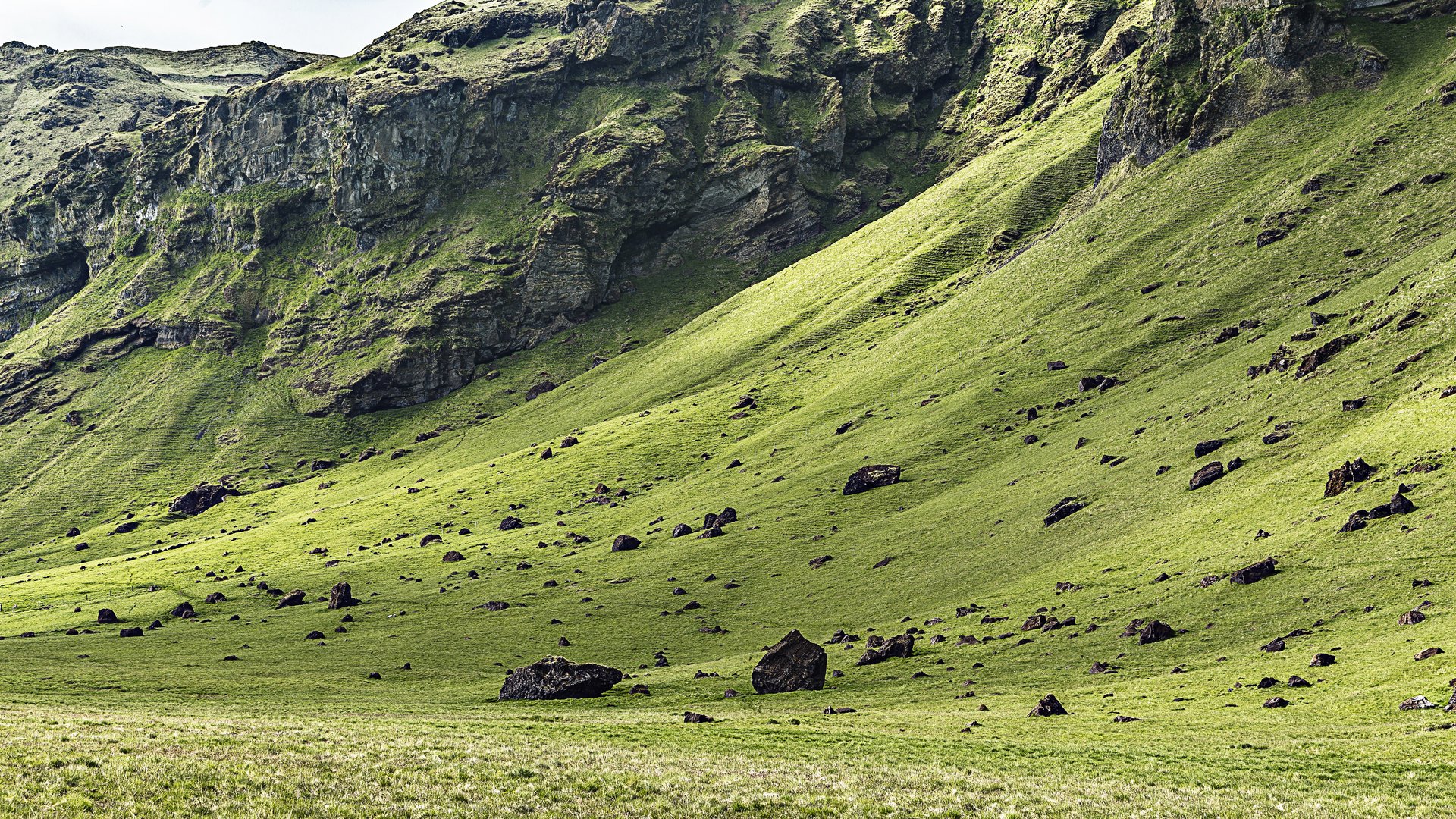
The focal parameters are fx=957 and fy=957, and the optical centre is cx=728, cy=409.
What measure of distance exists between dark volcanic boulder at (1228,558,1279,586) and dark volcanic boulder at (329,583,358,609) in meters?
104

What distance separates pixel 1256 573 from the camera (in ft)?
242

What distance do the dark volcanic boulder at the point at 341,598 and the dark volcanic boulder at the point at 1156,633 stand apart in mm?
98259

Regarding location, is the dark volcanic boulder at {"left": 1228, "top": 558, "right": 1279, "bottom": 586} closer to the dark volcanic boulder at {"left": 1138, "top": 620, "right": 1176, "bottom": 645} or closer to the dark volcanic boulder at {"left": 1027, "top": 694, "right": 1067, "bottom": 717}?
the dark volcanic boulder at {"left": 1138, "top": 620, "right": 1176, "bottom": 645}

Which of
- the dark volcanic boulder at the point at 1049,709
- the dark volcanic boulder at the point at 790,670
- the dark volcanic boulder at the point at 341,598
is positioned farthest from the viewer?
the dark volcanic boulder at the point at 341,598

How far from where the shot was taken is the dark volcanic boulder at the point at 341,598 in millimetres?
126250

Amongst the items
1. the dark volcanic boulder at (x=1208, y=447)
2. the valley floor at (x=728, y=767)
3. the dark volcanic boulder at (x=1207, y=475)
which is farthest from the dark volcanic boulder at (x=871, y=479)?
the valley floor at (x=728, y=767)

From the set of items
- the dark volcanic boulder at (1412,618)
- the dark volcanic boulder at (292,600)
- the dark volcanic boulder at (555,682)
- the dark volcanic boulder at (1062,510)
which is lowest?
the dark volcanic boulder at (1062,510)

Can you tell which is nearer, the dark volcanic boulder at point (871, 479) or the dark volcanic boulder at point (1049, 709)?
the dark volcanic boulder at point (1049, 709)

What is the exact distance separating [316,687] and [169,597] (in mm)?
78992

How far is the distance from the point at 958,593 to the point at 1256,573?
96.9 feet

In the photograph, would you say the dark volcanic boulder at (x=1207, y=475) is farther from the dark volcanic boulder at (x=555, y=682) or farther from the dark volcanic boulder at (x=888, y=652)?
the dark volcanic boulder at (x=555, y=682)

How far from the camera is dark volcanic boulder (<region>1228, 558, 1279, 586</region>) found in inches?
2904

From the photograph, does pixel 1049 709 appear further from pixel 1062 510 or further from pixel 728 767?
pixel 1062 510

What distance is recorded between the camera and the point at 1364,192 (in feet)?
535
